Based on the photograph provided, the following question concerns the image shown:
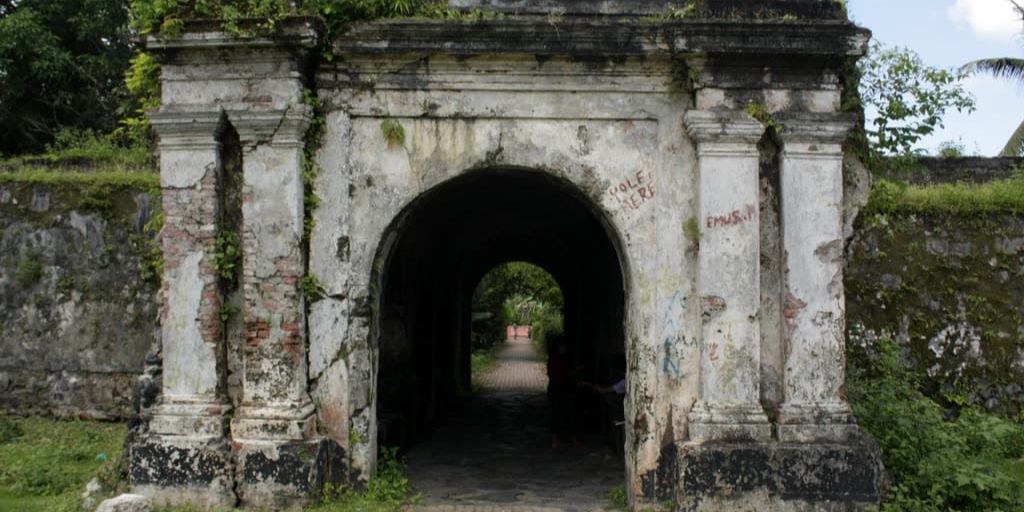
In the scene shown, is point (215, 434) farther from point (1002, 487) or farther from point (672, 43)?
point (1002, 487)

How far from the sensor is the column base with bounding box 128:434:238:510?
19.0 feet

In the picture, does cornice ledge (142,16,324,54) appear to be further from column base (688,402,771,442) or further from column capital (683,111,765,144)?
column base (688,402,771,442)

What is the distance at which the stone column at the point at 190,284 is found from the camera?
19.5ft

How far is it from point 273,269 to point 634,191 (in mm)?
2726

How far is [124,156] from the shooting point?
14.5 metres

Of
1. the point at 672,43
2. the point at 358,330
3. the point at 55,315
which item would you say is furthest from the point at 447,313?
the point at 672,43

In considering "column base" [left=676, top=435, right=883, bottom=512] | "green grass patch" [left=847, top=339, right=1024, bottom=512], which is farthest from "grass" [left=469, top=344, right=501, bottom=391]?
"column base" [left=676, top=435, right=883, bottom=512]

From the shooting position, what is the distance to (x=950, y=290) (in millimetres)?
9727

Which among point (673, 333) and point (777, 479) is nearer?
point (777, 479)

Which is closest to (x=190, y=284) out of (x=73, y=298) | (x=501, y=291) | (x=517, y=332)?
(x=73, y=298)

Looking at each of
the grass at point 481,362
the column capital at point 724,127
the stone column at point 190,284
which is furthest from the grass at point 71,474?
the grass at point 481,362

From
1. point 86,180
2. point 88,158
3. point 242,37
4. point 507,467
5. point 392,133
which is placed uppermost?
point 88,158

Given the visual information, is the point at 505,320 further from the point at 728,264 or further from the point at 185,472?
the point at 185,472

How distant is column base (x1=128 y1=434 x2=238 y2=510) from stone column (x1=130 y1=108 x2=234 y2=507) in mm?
58
